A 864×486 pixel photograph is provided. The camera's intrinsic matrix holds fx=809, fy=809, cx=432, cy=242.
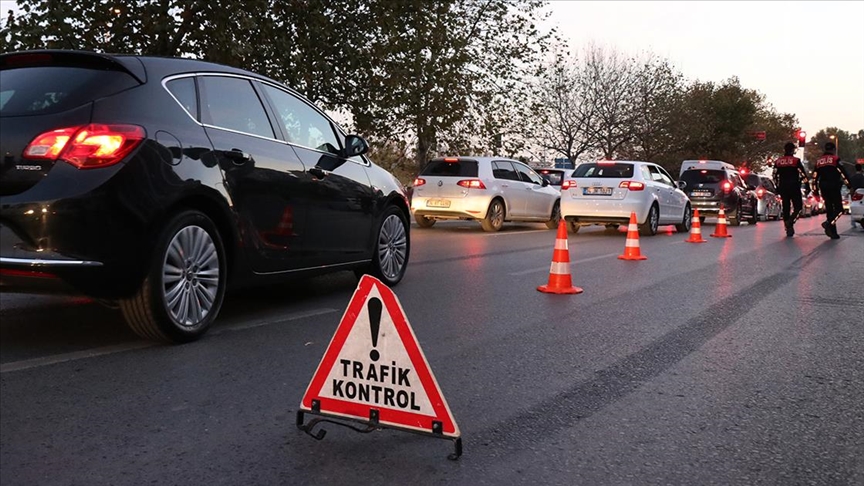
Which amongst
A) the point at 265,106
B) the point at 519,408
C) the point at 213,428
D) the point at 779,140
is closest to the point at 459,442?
the point at 519,408

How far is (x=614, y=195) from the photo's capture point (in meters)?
16.9

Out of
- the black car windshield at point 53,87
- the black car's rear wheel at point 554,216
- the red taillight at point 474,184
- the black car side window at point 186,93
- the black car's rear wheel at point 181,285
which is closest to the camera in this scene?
the black car windshield at point 53,87

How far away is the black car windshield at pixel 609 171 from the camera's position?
17125 millimetres

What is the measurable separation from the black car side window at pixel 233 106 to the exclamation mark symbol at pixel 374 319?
Answer: 2512mm

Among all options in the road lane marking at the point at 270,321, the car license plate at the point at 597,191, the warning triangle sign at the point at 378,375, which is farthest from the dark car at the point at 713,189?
the warning triangle sign at the point at 378,375

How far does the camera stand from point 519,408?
3.86 metres

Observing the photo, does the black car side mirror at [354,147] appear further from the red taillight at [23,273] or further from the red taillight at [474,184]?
the red taillight at [474,184]

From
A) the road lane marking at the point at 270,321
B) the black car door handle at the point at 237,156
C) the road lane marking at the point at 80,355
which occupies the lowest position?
the road lane marking at the point at 270,321

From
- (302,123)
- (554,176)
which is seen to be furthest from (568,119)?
(302,123)

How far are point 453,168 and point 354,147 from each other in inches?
442

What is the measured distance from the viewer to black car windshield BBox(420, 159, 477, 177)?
17.9m

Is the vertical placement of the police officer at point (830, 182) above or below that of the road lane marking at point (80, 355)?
above

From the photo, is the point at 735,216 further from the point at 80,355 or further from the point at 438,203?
the point at 80,355

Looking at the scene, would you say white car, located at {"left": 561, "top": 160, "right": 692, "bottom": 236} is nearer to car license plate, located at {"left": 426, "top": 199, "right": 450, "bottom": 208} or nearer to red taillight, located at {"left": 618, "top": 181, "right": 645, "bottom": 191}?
red taillight, located at {"left": 618, "top": 181, "right": 645, "bottom": 191}
